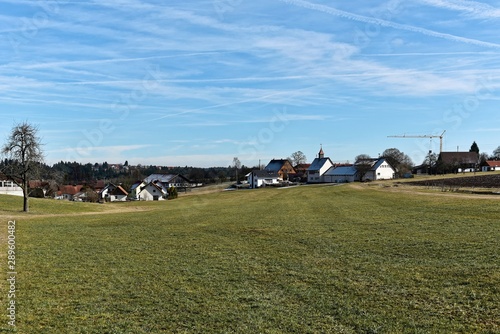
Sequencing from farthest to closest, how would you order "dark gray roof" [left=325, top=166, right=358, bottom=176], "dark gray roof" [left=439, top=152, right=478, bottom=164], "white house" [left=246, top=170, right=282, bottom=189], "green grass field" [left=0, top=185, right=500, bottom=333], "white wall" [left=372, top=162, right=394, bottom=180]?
"dark gray roof" [left=439, top=152, right=478, bottom=164]
"dark gray roof" [left=325, top=166, right=358, bottom=176]
"white house" [left=246, top=170, right=282, bottom=189]
"white wall" [left=372, top=162, right=394, bottom=180]
"green grass field" [left=0, top=185, right=500, bottom=333]

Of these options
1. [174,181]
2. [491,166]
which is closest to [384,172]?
[491,166]

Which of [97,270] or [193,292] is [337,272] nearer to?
[193,292]

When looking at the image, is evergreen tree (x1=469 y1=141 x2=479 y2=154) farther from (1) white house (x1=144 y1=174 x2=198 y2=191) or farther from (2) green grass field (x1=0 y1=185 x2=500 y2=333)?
(2) green grass field (x1=0 y1=185 x2=500 y2=333)

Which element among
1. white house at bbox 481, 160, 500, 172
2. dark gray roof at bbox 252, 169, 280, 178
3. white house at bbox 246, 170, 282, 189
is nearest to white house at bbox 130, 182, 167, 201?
white house at bbox 246, 170, 282, 189

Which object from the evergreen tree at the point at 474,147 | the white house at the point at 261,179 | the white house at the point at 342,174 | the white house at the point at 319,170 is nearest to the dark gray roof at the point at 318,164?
the white house at the point at 319,170

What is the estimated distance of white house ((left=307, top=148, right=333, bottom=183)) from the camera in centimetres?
12094

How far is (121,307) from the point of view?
8.93 m

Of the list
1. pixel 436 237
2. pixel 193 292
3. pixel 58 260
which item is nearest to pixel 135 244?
pixel 58 260

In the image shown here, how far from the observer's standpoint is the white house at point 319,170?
397ft

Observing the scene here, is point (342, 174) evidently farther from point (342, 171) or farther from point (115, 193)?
point (115, 193)

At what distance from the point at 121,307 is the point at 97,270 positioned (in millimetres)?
4236

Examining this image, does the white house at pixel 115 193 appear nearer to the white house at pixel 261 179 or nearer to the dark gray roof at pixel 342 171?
the white house at pixel 261 179

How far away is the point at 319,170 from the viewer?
120688mm

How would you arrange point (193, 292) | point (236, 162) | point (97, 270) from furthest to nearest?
point (236, 162), point (97, 270), point (193, 292)
